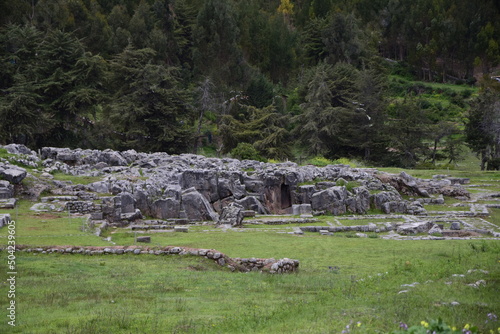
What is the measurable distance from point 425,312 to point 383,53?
4340 inches

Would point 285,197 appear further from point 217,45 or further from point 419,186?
point 217,45

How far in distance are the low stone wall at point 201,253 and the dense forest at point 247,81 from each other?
36.3 m

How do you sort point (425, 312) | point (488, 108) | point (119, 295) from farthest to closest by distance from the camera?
point (488, 108), point (119, 295), point (425, 312)

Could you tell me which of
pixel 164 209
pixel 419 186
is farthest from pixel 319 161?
pixel 164 209

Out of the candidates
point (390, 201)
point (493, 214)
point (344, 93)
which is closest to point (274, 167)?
point (390, 201)

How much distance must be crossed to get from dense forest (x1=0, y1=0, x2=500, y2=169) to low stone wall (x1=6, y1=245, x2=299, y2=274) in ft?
119

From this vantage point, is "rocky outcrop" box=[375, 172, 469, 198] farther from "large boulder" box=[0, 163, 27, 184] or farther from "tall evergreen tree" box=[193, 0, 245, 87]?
"tall evergreen tree" box=[193, 0, 245, 87]

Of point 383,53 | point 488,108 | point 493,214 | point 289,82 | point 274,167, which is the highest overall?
point 383,53

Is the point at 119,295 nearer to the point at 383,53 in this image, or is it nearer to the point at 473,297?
the point at 473,297

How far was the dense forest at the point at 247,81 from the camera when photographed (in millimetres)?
60031

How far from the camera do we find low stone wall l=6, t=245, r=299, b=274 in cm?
1919

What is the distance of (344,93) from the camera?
7200 centimetres

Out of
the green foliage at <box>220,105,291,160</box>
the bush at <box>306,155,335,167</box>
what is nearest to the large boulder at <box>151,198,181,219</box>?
the bush at <box>306,155,335,167</box>

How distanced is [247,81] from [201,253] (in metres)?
62.0
